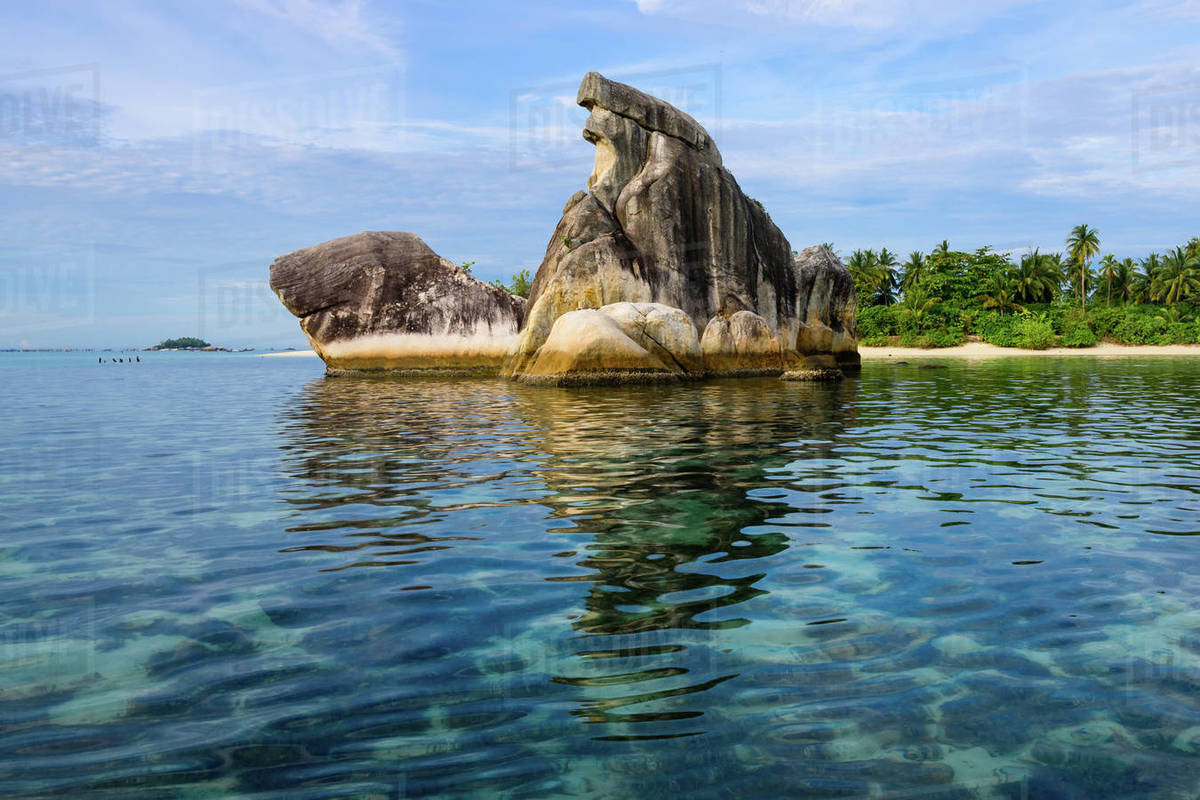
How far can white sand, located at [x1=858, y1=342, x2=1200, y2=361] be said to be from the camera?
54.0 m

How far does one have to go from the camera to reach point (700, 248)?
1125 inches

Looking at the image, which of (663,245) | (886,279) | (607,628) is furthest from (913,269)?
(607,628)

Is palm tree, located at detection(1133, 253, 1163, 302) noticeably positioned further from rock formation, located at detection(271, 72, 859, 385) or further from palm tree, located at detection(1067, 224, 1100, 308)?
rock formation, located at detection(271, 72, 859, 385)

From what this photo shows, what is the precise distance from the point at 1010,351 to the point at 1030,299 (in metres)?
9.65

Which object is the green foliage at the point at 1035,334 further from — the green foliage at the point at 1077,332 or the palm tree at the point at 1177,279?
the palm tree at the point at 1177,279

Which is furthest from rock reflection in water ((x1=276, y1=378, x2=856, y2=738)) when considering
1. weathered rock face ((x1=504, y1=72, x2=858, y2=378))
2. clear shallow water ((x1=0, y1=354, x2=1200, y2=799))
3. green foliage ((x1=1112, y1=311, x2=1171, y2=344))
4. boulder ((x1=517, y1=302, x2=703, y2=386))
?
green foliage ((x1=1112, y1=311, x2=1171, y2=344))

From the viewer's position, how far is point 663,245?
90.7 ft

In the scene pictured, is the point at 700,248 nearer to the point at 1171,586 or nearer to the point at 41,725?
the point at 1171,586

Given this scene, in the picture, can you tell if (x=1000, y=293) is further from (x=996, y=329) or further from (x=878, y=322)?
(x=878, y=322)

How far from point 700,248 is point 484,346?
8887mm

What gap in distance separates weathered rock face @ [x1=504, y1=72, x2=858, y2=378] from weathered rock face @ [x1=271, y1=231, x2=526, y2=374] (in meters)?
3.05

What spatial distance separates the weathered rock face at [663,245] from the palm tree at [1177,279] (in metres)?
49.0

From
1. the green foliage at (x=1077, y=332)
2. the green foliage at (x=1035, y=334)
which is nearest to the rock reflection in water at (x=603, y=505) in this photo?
the green foliage at (x=1035, y=334)

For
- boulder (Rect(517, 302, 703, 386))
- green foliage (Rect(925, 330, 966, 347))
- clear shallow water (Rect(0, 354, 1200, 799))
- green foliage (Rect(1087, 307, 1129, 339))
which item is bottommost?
clear shallow water (Rect(0, 354, 1200, 799))
